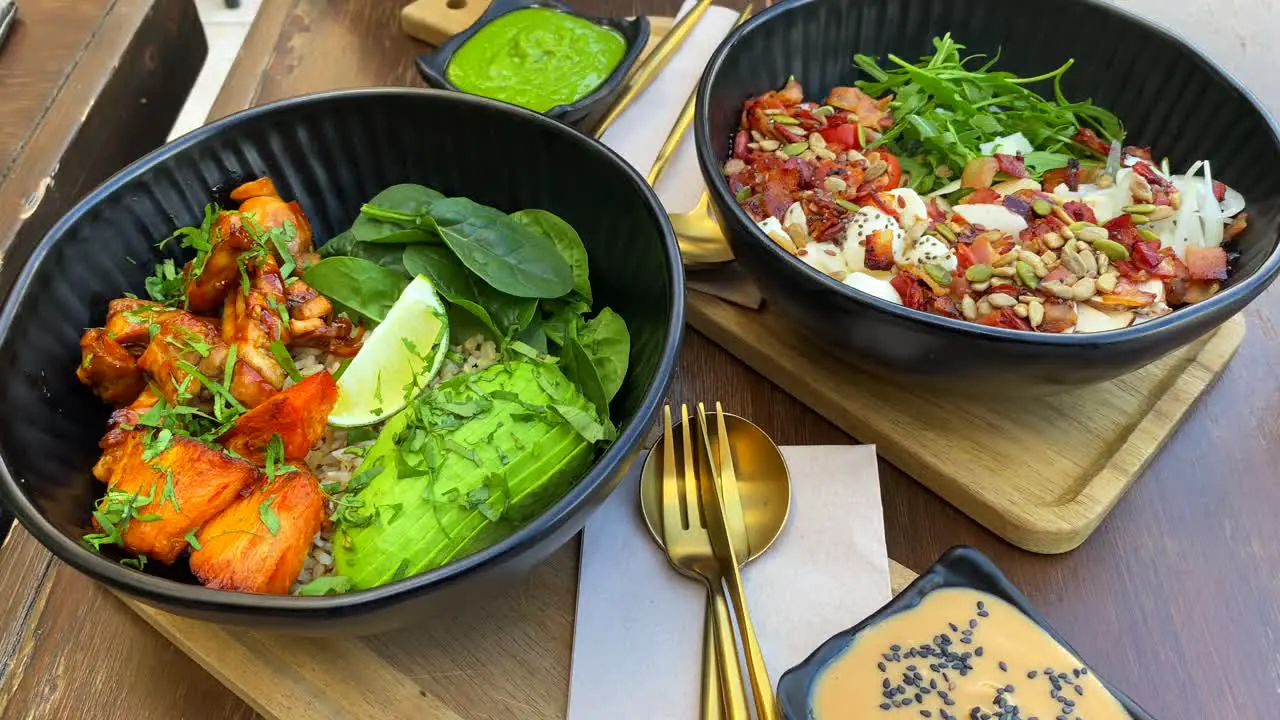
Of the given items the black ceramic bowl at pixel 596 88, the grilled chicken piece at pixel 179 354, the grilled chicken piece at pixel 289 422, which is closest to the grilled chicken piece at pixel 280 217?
the grilled chicken piece at pixel 179 354

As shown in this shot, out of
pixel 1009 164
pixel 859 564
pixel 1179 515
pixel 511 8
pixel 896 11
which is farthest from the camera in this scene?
pixel 511 8

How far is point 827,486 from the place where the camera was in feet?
4.35

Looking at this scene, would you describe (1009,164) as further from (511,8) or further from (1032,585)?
(511,8)

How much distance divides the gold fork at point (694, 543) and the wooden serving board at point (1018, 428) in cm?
29

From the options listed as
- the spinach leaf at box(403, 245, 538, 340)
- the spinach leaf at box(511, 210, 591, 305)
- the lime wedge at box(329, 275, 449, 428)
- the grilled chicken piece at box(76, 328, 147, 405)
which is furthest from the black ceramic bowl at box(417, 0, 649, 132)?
the grilled chicken piece at box(76, 328, 147, 405)

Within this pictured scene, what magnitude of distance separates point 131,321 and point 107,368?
8 cm

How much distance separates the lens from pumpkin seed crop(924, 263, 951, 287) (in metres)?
1.41

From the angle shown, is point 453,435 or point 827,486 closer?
point 453,435

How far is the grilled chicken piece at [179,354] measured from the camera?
1.21m

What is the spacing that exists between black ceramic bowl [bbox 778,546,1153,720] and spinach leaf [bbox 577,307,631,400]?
45 centimetres

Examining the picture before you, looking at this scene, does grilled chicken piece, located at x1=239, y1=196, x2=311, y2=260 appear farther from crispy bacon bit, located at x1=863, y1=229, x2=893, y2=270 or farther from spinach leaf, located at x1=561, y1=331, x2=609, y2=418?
crispy bacon bit, located at x1=863, y1=229, x2=893, y2=270

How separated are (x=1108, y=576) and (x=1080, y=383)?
1.00 feet

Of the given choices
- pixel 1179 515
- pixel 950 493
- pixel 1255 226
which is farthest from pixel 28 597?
pixel 1255 226

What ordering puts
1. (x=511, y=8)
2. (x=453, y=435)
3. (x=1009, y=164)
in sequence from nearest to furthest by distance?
(x=453, y=435)
(x=1009, y=164)
(x=511, y=8)
